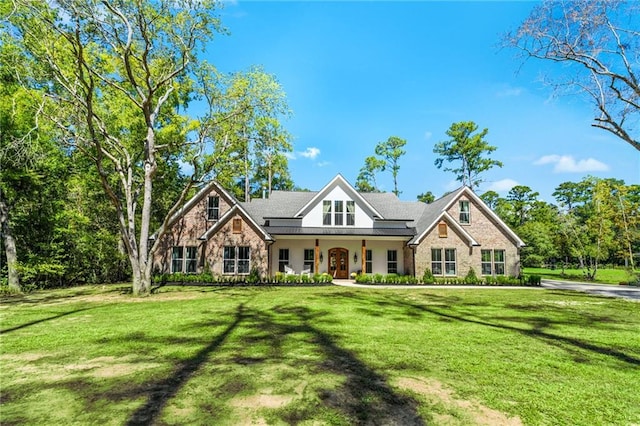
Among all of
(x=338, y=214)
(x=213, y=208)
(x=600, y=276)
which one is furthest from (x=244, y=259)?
(x=600, y=276)

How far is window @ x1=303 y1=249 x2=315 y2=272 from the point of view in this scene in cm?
2347

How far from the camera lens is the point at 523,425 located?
11.5 ft

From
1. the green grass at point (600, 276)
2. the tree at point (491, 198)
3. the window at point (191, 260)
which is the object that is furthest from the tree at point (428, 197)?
the window at point (191, 260)

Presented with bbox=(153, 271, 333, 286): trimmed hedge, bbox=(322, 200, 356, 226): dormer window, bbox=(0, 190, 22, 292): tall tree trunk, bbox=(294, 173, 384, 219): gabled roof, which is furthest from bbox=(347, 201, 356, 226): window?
A: bbox=(0, 190, 22, 292): tall tree trunk

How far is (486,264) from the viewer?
22156mm

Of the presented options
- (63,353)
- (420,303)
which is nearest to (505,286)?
(420,303)

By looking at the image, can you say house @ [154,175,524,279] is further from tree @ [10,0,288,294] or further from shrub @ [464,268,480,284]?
tree @ [10,0,288,294]

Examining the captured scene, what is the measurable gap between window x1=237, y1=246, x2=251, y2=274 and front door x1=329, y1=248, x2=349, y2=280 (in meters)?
6.13

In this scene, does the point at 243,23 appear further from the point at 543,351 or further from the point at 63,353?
the point at 543,351

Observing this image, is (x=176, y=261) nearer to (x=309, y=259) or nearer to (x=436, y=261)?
(x=309, y=259)

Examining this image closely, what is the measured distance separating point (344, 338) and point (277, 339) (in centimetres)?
150

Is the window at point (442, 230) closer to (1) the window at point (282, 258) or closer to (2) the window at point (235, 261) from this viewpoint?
(1) the window at point (282, 258)

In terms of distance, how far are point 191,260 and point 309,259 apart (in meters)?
8.26

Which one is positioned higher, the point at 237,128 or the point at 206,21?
→ the point at 206,21
